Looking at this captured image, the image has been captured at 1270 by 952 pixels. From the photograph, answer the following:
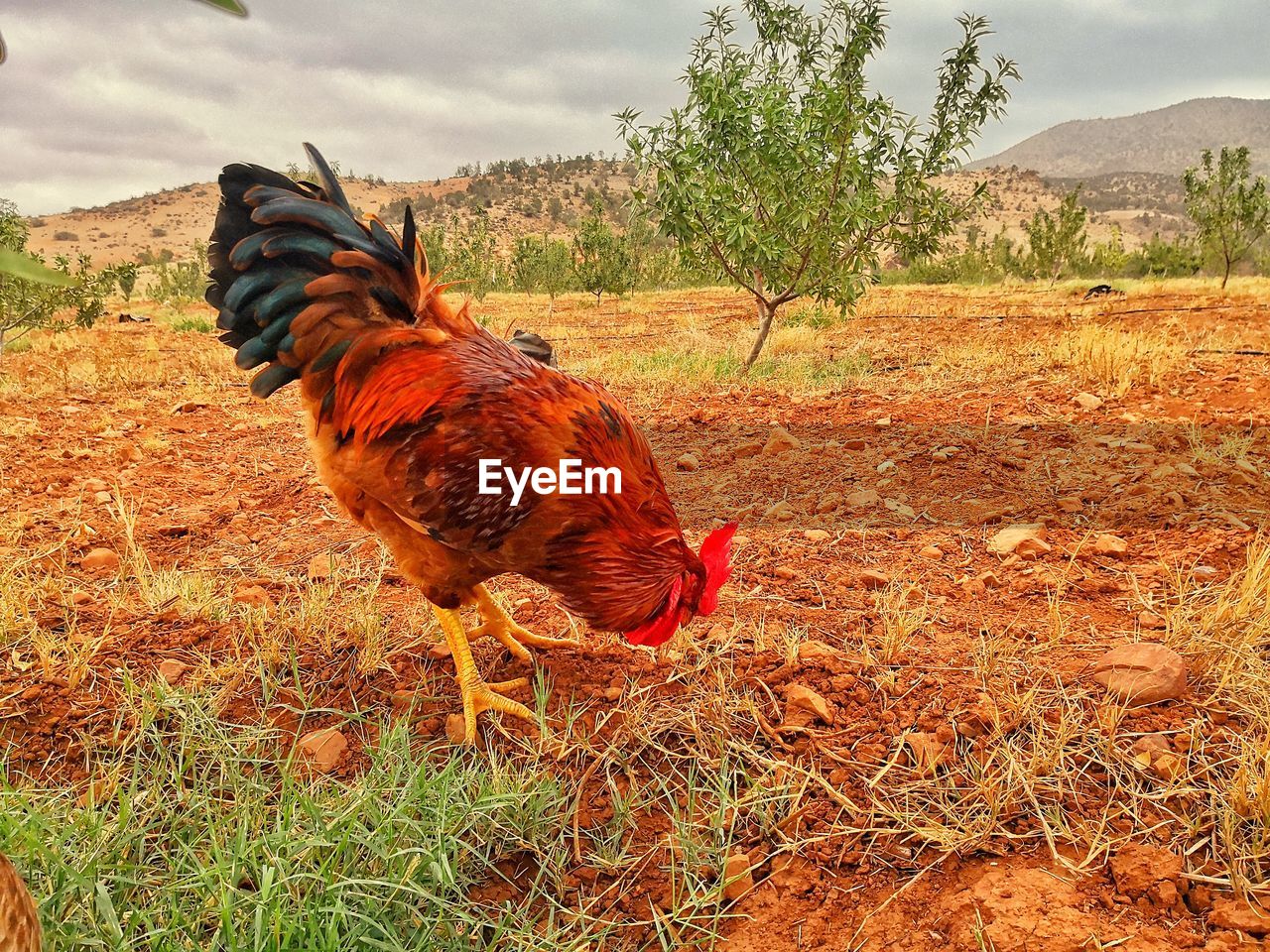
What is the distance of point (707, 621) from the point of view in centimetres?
330

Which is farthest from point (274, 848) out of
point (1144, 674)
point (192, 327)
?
point (192, 327)

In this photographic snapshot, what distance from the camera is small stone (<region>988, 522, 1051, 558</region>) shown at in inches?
146

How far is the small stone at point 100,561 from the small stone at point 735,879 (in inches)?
143

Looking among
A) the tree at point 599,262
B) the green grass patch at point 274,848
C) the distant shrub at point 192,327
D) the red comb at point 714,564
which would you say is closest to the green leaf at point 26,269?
the green grass patch at point 274,848

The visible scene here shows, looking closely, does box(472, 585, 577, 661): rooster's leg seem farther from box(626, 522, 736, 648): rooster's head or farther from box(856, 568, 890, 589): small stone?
box(856, 568, 890, 589): small stone

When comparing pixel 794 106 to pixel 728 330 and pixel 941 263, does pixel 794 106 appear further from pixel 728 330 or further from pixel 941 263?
pixel 941 263

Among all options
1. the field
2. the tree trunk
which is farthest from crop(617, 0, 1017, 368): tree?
the field

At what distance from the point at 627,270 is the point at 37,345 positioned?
708 inches

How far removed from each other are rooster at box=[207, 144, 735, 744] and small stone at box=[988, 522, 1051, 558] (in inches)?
74.2

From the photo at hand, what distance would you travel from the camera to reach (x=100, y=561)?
3.93 metres

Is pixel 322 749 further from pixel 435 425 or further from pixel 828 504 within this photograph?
pixel 828 504

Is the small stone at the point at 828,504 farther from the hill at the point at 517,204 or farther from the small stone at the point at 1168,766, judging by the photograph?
the hill at the point at 517,204

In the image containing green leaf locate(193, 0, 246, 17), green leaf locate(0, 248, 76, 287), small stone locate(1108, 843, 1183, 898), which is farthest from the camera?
small stone locate(1108, 843, 1183, 898)

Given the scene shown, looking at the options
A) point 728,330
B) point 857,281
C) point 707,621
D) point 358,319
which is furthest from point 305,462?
point 728,330
